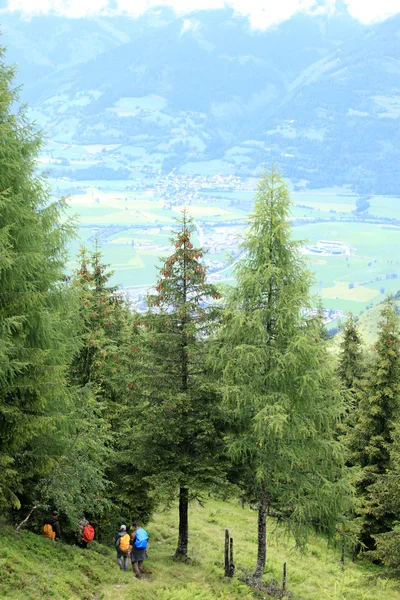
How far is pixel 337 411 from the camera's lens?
57.1 ft

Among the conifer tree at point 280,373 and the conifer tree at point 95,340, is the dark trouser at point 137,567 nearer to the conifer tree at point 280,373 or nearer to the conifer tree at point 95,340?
the conifer tree at point 280,373

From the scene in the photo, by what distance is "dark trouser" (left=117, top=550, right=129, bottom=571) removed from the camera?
17359mm

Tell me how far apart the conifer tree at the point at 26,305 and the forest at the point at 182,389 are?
43mm

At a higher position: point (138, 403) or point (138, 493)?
point (138, 403)

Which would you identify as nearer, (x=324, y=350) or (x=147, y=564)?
(x=324, y=350)

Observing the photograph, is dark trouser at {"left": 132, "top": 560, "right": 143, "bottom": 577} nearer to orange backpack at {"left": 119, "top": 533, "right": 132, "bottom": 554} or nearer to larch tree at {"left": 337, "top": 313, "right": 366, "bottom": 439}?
orange backpack at {"left": 119, "top": 533, "right": 132, "bottom": 554}

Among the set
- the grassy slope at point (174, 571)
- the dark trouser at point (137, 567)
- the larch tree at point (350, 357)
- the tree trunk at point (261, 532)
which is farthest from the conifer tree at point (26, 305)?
the larch tree at point (350, 357)

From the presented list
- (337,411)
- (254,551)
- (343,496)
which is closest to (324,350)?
Answer: (337,411)

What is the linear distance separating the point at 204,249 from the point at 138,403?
5223 mm

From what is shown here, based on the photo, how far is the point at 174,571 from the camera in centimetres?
1839

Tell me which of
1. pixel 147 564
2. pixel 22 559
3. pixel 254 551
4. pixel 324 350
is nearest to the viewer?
pixel 22 559

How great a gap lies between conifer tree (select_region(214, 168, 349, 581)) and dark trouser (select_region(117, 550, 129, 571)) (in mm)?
3935

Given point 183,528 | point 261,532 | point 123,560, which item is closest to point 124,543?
point 123,560

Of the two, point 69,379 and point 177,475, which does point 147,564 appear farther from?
point 69,379
